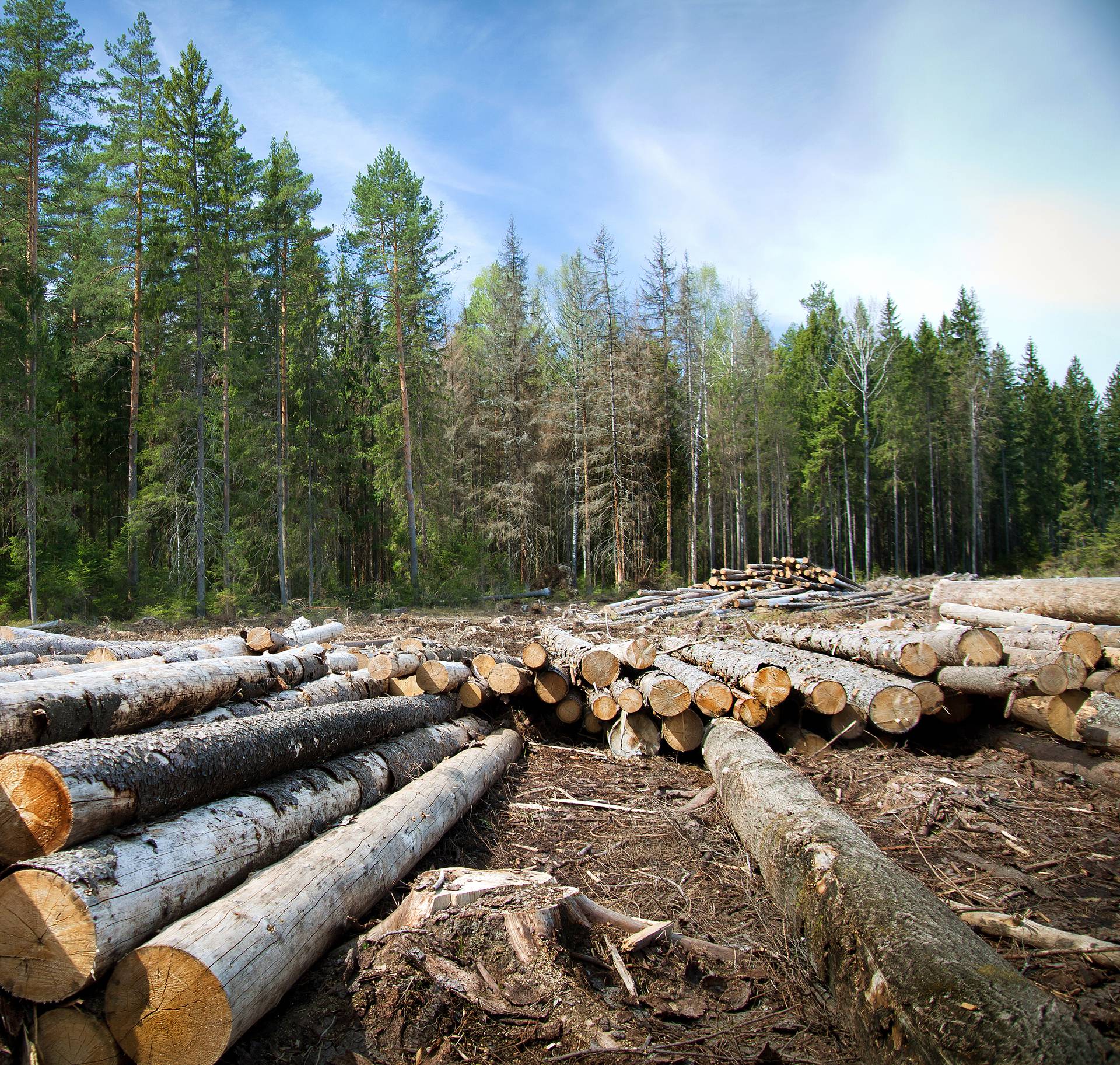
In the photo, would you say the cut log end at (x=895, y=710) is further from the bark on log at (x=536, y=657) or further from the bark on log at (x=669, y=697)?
the bark on log at (x=536, y=657)

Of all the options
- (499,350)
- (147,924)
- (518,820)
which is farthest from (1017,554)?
(147,924)

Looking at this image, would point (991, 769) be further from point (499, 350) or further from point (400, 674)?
point (499, 350)

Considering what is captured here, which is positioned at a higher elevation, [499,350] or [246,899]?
[499,350]

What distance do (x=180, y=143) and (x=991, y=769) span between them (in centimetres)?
2420

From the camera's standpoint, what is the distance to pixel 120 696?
4.45 metres

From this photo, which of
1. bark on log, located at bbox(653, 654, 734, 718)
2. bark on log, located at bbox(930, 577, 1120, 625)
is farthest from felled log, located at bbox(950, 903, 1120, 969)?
bark on log, located at bbox(930, 577, 1120, 625)

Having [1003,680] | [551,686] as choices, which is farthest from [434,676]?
[1003,680]

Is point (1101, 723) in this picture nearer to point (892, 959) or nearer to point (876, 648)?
point (876, 648)

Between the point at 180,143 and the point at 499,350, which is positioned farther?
the point at 499,350

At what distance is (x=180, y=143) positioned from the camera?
63.2ft

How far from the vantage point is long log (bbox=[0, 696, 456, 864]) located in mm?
2549

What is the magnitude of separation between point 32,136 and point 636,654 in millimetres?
22787

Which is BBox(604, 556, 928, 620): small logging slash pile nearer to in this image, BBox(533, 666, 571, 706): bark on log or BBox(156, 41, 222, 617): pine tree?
BBox(533, 666, 571, 706): bark on log

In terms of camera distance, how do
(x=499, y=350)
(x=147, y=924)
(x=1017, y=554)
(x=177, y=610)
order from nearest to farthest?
(x=147, y=924)
(x=177, y=610)
(x=499, y=350)
(x=1017, y=554)
